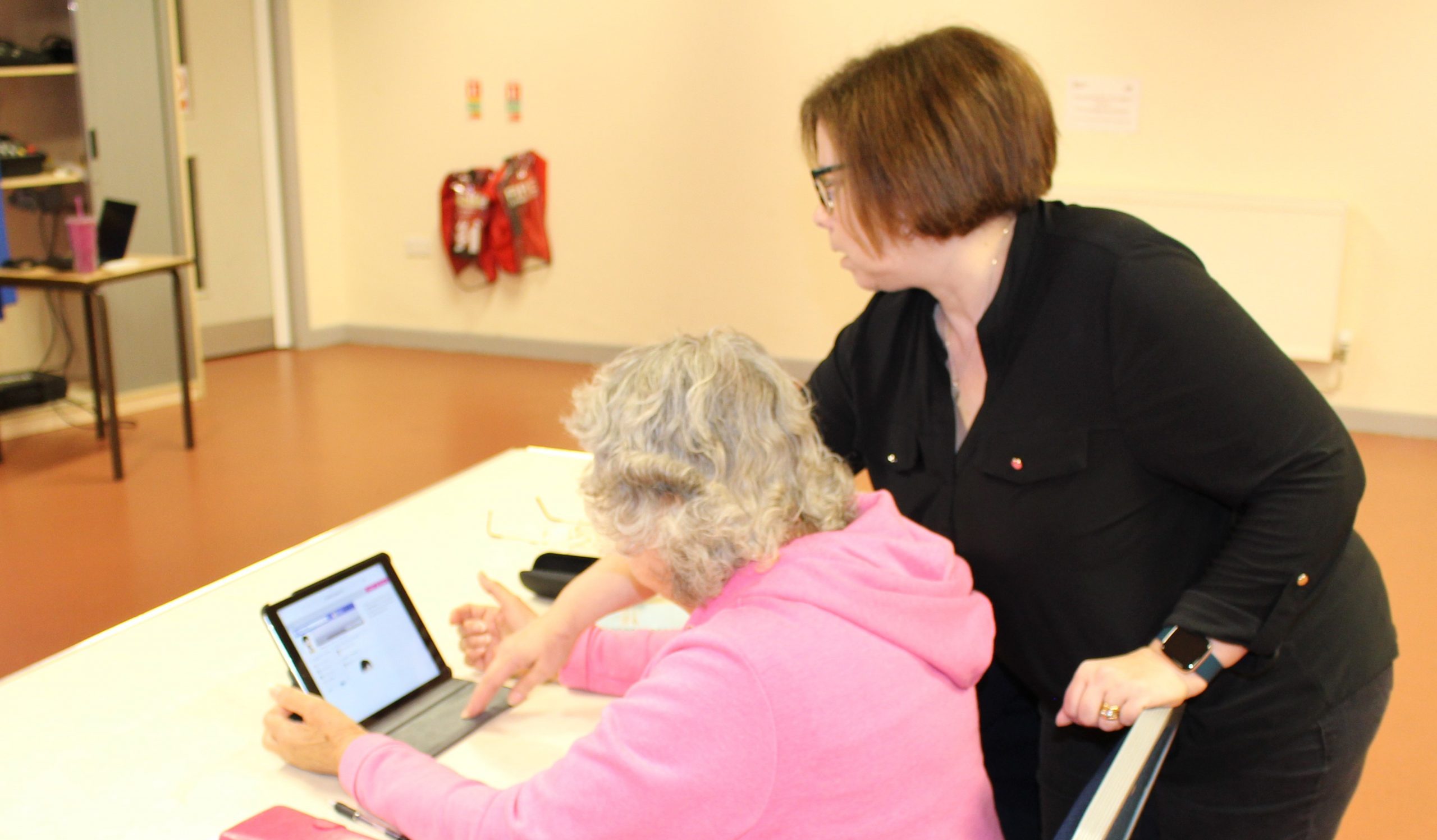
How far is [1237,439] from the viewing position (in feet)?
3.92

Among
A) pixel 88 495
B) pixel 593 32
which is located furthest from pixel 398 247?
pixel 88 495

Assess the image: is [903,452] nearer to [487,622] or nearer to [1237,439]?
[1237,439]

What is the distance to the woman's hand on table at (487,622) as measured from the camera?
1492 mm

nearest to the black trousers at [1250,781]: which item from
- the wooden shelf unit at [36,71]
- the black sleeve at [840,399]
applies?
the black sleeve at [840,399]

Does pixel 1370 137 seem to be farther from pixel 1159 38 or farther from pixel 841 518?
pixel 841 518

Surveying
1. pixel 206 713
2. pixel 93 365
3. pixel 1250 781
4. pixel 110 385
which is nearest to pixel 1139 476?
pixel 1250 781

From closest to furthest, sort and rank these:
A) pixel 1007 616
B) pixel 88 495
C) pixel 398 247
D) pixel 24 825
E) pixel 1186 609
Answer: pixel 24 825 → pixel 1186 609 → pixel 1007 616 → pixel 88 495 → pixel 398 247

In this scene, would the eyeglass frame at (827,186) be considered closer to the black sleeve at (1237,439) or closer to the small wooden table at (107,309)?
the black sleeve at (1237,439)

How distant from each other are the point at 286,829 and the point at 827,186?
0.90 meters

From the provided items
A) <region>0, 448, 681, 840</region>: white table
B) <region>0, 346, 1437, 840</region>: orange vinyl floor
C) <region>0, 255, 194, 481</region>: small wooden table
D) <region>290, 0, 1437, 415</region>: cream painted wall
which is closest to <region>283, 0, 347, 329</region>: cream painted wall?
<region>290, 0, 1437, 415</region>: cream painted wall

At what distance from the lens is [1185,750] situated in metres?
1.33

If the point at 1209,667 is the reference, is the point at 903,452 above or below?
above

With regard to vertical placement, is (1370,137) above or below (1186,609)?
above

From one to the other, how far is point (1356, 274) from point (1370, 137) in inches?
22.5
